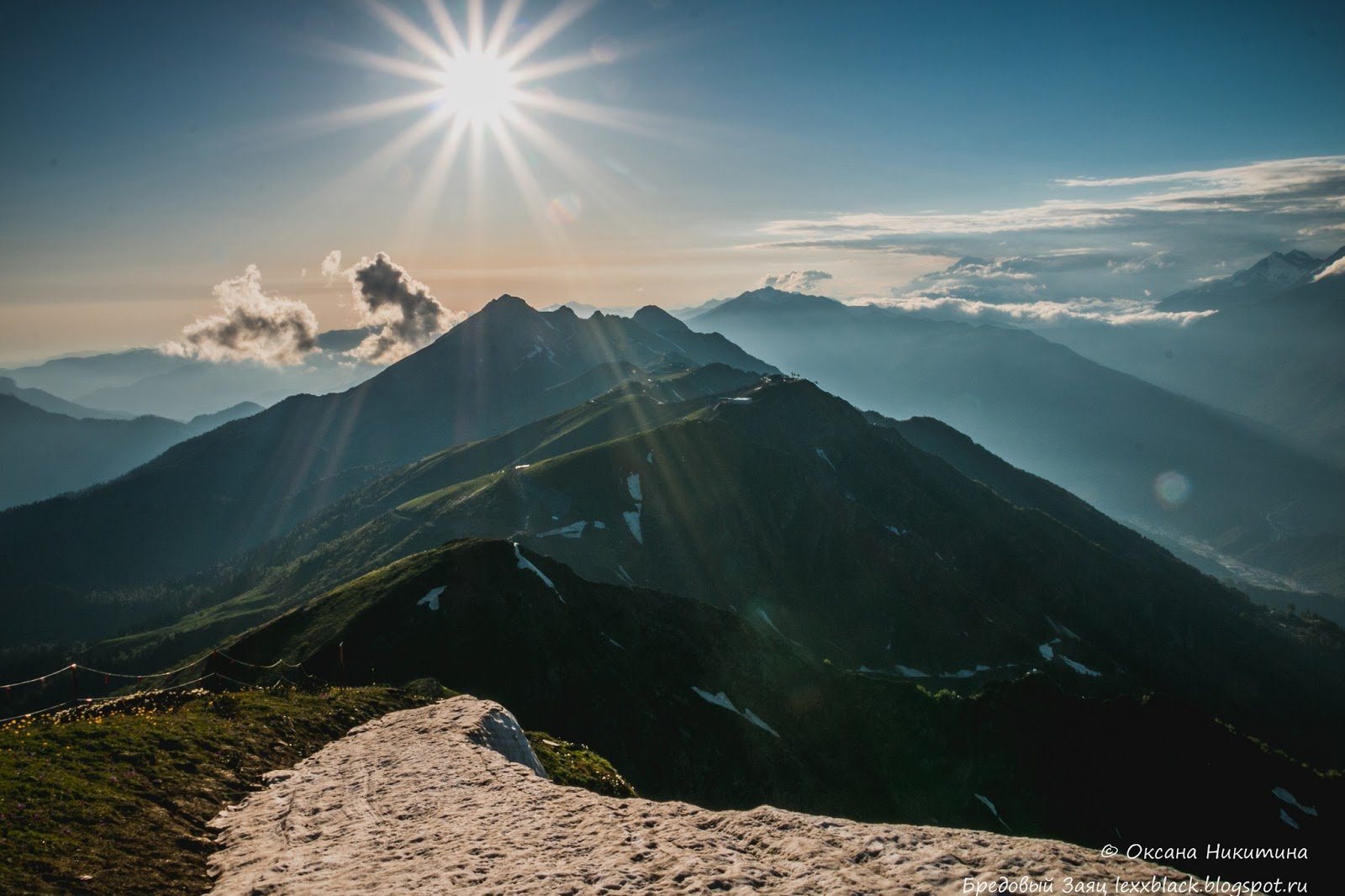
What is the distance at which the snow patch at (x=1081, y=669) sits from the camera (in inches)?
6915

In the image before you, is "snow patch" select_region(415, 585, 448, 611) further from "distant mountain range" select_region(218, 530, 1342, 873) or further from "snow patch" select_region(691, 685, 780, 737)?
"snow patch" select_region(691, 685, 780, 737)

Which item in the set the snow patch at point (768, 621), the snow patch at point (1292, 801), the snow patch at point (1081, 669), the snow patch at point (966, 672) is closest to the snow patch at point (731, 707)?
the snow patch at point (1292, 801)

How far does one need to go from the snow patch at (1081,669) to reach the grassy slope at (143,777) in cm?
17400

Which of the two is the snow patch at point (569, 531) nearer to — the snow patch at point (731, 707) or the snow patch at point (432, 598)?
the snow patch at point (432, 598)

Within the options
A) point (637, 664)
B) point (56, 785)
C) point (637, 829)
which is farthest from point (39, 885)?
point (637, 664)

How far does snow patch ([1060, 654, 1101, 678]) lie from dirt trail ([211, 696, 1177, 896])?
18430cm

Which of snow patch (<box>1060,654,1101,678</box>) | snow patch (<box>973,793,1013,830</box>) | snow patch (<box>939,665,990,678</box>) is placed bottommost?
snow patch (<box>1060,654,1101,678</box>)

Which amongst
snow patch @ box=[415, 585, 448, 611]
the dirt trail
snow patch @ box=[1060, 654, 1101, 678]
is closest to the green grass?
the dirt trail

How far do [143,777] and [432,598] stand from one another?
5057 cm

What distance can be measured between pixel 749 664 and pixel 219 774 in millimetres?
→ 65722

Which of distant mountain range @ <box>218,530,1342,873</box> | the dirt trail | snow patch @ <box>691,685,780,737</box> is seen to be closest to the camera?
the dirt trail

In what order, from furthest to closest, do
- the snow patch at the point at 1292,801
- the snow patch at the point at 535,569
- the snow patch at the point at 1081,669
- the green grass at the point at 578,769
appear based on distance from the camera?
the snow patch at the point at 1081,669 < the snow patch at the point at 535,569 < the snow patch at the point at 1292,801 < the green grass at the point at 578,769

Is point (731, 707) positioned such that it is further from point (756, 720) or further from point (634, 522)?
point (634, 522)

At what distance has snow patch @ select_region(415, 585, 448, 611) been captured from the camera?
78.1 metres
